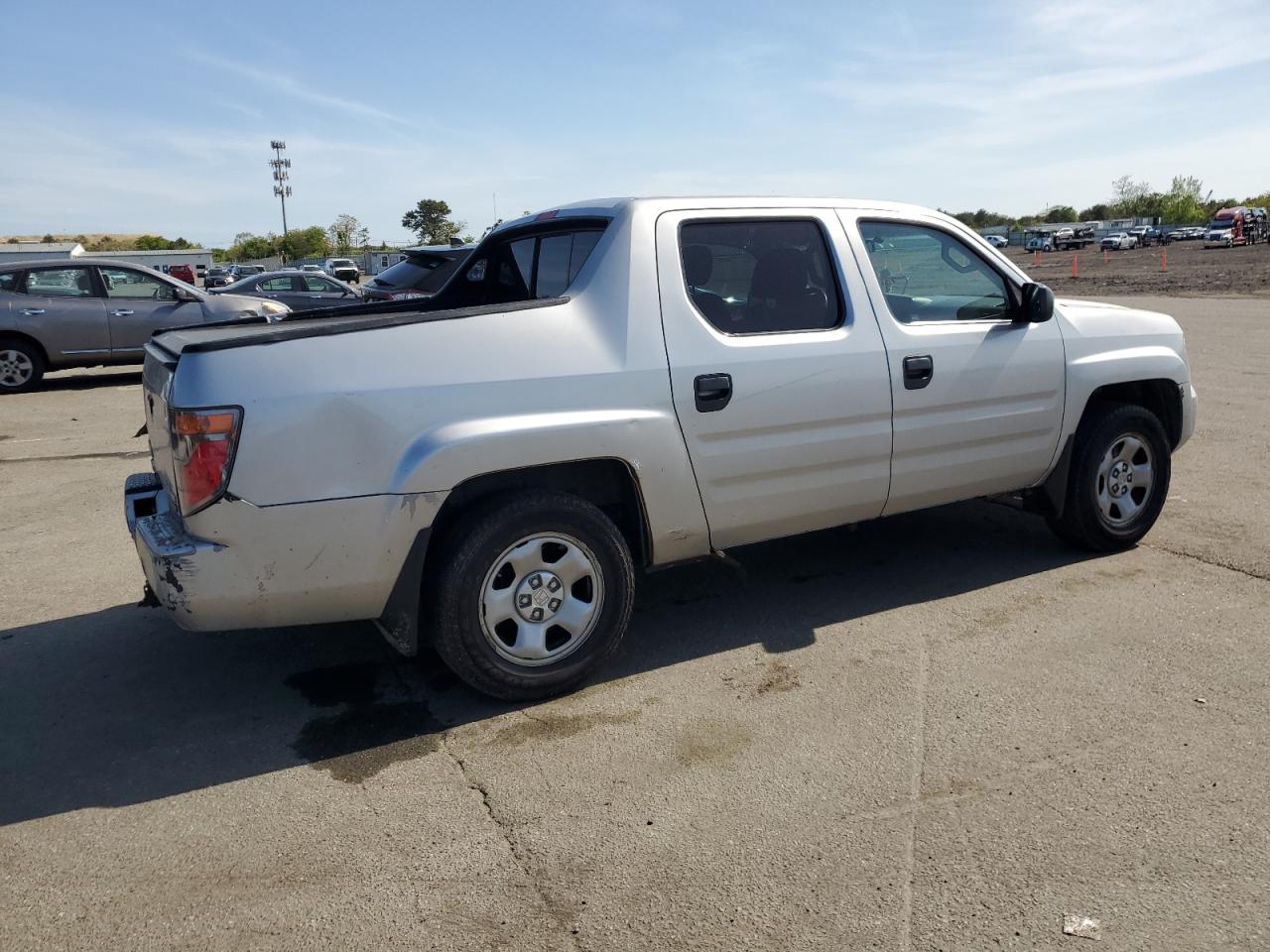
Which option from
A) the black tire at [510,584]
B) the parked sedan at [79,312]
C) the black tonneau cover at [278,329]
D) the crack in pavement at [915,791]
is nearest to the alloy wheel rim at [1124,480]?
the crack in pavement at [915,791]

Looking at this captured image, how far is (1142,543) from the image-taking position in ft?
18.6

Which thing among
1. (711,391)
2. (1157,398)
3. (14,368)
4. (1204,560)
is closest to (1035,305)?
(1157,398)

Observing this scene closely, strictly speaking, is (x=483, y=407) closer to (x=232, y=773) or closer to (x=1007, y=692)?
(x=232, y=773)

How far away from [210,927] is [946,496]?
362 centimetres

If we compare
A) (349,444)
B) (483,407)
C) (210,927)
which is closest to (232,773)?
(210,927)

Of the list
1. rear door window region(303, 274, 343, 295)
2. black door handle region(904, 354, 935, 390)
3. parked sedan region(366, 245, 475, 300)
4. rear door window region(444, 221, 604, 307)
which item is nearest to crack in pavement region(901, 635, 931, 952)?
black door handle region(904, 354, 935, 390)

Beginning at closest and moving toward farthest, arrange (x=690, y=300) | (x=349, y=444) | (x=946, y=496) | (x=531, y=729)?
(x=349, y=444), (x=531, y=729), (x=690, y=300), (x=946, y=496)

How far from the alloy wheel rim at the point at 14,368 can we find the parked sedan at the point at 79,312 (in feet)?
0.04

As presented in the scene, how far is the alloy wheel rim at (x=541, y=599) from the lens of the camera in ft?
12.5

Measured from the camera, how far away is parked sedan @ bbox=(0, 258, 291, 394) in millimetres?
13148

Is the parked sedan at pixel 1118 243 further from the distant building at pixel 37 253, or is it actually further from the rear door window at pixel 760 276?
the rear door window at pixel 760 276

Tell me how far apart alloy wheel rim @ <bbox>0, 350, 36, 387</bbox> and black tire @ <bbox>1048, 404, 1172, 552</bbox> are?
12.7 m

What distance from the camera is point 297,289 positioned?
19750mm

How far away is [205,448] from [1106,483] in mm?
4345
